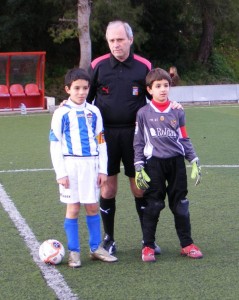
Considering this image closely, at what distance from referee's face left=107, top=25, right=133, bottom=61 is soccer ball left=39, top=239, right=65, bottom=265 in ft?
5.56

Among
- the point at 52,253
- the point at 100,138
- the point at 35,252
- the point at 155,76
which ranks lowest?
the point at 35,252

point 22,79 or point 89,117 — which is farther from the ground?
point 89,117

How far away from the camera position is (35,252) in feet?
19.8

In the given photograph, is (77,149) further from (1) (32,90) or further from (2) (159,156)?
(1) (32,90)

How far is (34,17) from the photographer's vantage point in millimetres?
31797

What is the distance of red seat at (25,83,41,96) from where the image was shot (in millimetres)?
22591

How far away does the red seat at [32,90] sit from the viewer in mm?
22591

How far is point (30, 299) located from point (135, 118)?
1.87 m

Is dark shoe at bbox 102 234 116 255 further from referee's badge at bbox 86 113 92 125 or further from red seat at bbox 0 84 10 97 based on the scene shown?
red seat at bbox 0 84 10 97

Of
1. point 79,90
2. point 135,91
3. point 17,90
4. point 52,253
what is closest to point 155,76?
point 135,91

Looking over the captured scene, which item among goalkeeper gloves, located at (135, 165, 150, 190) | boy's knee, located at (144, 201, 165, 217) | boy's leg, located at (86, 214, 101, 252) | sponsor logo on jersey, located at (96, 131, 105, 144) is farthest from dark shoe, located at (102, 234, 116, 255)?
sponsor logo on jersey, located at (96, 131, 105, 144)

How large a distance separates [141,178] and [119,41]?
1.17 m

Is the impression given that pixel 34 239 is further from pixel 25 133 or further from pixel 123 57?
pixel 25 133

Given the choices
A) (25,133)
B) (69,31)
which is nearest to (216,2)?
(69,31)
